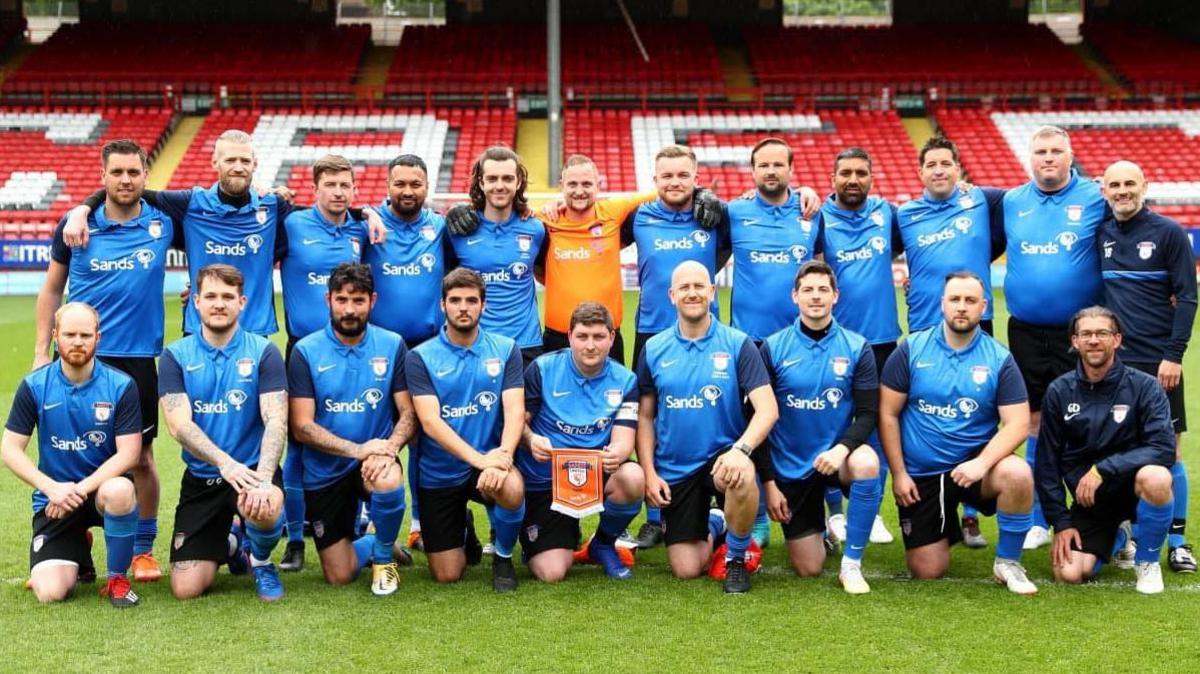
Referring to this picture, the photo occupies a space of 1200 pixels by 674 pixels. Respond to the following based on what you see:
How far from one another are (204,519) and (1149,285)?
174 inches

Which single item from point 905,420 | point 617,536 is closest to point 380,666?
point 617,536

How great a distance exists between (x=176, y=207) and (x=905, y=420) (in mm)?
3641

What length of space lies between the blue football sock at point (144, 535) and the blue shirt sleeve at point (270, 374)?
960mm

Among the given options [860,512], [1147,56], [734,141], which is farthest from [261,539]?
[1147,56]

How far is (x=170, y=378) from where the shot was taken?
512 centimetres

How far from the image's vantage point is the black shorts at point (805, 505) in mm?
5391

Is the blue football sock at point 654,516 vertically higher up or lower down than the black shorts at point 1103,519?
lower down

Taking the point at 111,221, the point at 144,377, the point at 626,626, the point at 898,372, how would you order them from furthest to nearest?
the point at 144,377
the point at 111,221
the point at 898,372
the point at 626,626

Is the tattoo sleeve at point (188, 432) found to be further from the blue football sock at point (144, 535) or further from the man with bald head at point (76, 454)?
the blue football sock at point (144, 535)

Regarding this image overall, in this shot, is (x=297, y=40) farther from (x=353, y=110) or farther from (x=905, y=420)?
(x=905, y=420)

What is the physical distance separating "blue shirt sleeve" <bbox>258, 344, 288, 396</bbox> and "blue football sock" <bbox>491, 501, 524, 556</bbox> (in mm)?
1077

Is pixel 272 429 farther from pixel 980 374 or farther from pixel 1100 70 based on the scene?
pixel 1100 70

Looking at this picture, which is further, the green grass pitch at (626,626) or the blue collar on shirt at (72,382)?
the blue collar on shirt at (72,382)

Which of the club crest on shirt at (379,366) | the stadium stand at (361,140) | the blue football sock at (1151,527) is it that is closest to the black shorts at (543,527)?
the club crest on shirt at (379,366)
